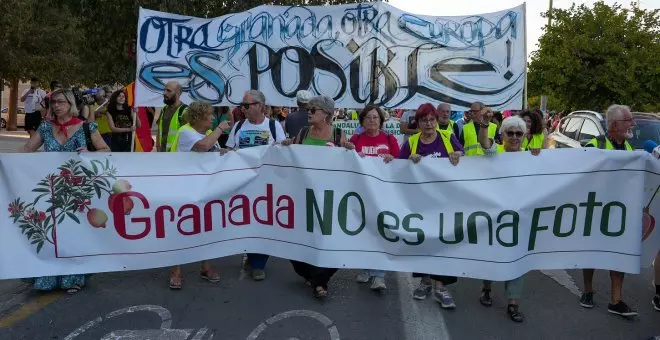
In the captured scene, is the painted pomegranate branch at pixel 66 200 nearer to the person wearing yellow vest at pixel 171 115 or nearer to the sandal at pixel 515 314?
the person wearing yellow vest at pixel 171 115

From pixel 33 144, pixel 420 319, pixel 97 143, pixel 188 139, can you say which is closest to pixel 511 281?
pixel 420 319

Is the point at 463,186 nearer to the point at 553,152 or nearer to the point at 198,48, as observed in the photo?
the point at 553,152

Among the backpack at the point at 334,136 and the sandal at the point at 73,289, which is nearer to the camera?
the sandal at the point at 73,289

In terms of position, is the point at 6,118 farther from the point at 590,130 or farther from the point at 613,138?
the point at 613,138

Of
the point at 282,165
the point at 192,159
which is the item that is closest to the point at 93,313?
the point at 192,159

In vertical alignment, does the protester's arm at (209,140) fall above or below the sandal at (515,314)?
above

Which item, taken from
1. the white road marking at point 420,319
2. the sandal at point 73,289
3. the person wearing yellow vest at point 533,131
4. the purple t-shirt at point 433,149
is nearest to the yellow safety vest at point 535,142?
the person wearing yellow vest at point 533,131

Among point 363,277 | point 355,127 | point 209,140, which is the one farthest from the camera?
point 355,127

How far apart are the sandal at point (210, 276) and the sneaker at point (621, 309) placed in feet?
10.7

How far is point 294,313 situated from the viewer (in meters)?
4.33

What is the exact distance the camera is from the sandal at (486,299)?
4.61 meters

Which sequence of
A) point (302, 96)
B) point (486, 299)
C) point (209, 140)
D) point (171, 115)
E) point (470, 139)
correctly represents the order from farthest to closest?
point (470, 139), point (302, 96), point (171, 115), point (209, 140), point (486, 299)

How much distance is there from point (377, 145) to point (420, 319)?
1.52 m

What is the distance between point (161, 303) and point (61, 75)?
78.0 ft
